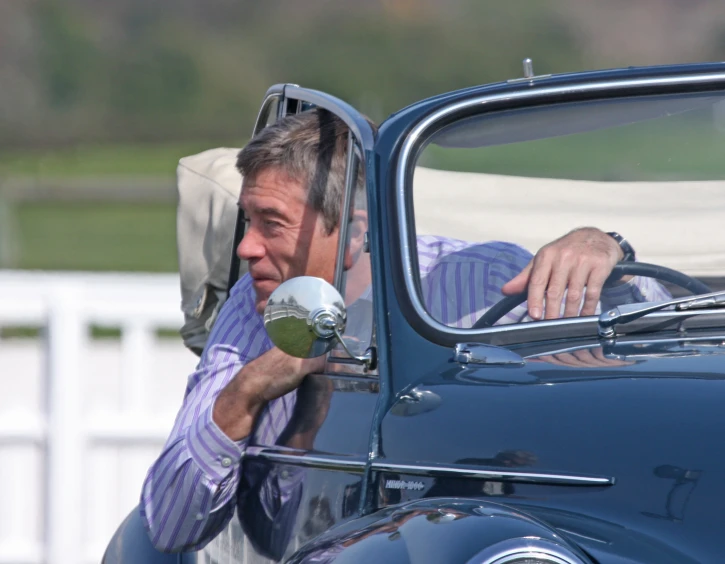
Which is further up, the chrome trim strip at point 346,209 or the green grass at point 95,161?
the green grass at point 95,161

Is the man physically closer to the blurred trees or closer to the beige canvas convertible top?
the beige canvas convertible top

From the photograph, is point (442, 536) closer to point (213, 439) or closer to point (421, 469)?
point (421, 469)

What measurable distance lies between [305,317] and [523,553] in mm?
705

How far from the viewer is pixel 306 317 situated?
2.35 metres

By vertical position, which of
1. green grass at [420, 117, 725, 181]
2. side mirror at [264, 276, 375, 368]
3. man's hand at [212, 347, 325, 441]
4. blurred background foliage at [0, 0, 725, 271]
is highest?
blurred background foliage at [0, 0, 725, 271]

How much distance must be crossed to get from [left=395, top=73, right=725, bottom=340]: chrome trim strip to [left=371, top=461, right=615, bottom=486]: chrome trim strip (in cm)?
31

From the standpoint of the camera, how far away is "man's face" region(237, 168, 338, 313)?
2.87m

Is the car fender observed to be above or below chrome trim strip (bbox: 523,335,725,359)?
below

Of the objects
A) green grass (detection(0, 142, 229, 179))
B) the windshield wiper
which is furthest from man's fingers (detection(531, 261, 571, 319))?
green grass (detection(0, 142, 229, 179))

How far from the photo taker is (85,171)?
42906 mm

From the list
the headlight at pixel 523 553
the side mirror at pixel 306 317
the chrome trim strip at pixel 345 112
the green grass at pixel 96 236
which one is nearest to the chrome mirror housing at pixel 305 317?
the side mirror at pixel 306 317

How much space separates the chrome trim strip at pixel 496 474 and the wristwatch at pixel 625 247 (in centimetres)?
62

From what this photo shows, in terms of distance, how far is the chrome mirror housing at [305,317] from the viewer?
2.36 m

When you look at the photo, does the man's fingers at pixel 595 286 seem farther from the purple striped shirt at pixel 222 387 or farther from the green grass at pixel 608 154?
the green grass at pixel 608 154
